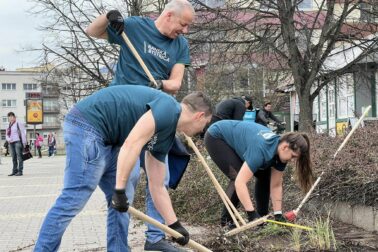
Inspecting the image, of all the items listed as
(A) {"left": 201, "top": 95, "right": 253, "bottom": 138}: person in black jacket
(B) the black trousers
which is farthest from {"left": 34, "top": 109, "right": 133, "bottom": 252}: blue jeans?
(A) {"left": 201, "top": 95, "right": 253, "bottom": 138}: person in black jacket

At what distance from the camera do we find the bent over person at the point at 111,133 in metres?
3.23

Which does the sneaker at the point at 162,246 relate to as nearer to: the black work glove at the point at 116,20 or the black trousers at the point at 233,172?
the black trousers at the point at 233,172

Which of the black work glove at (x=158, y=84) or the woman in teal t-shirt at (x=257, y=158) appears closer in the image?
the black work glove at (x=158, y=84)

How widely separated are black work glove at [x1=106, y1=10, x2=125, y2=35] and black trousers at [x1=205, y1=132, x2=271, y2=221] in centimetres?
164

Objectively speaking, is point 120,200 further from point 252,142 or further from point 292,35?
point 292,35

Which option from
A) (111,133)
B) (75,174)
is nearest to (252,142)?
(111,133)

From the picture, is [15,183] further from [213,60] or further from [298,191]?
[298,191]

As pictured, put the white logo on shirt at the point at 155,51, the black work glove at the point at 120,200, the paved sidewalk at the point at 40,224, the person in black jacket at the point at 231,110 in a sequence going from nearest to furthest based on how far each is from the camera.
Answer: the black work glove at the point at 120,200 < the white logo on shirt at the point at 155,51 < the paved sidewalk at the point at 40,224 < the person in black jacket at the point at 231,110

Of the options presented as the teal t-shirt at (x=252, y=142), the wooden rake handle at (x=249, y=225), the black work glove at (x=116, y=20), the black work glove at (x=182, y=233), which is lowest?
the wooden rake handle at (x=249, y=225)

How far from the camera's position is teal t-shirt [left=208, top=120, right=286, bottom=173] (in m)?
4.64

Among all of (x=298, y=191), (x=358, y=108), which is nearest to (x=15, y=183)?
(x=298, y=191)

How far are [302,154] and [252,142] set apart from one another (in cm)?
45

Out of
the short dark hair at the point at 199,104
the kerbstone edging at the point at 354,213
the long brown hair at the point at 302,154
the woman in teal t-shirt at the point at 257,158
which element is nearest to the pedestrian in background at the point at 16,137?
the woman in teal t-shirt at the point at 257,158

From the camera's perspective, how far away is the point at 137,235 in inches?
212
